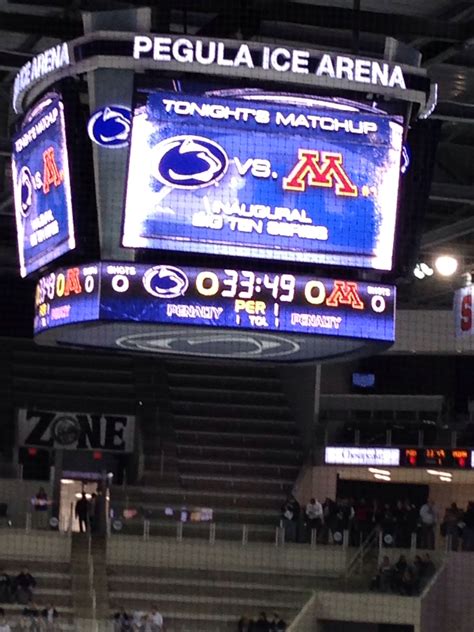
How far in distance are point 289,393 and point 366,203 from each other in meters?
13.4

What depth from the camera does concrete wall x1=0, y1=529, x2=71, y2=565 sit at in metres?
17.0

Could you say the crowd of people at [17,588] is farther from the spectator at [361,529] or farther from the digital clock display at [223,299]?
the digital clock display at [223,299]

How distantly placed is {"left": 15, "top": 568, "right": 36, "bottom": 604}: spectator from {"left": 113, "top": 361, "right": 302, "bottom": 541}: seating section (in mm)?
1794

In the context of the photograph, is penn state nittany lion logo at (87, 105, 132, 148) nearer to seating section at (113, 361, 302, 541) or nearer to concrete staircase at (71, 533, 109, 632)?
concrete staircase at (71, 533, 109, 632)

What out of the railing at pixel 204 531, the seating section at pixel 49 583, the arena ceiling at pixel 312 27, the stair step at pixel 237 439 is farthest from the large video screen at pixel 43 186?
the stair step at pixel 237 439

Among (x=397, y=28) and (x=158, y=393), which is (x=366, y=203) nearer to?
(x=397, y=28)

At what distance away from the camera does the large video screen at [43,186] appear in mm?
9617

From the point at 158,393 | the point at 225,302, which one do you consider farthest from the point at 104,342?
the point at 158,393

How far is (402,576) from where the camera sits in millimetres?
16359

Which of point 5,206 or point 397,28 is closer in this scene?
point 397,28

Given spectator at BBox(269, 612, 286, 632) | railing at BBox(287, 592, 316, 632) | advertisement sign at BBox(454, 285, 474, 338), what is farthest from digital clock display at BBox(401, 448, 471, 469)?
spectator at BBox(269, 612, 286, 632)

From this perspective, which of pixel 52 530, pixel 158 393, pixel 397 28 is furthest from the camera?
pixel 158 393

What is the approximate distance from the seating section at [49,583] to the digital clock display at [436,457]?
16.6ft

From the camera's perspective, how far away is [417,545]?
16906mm
